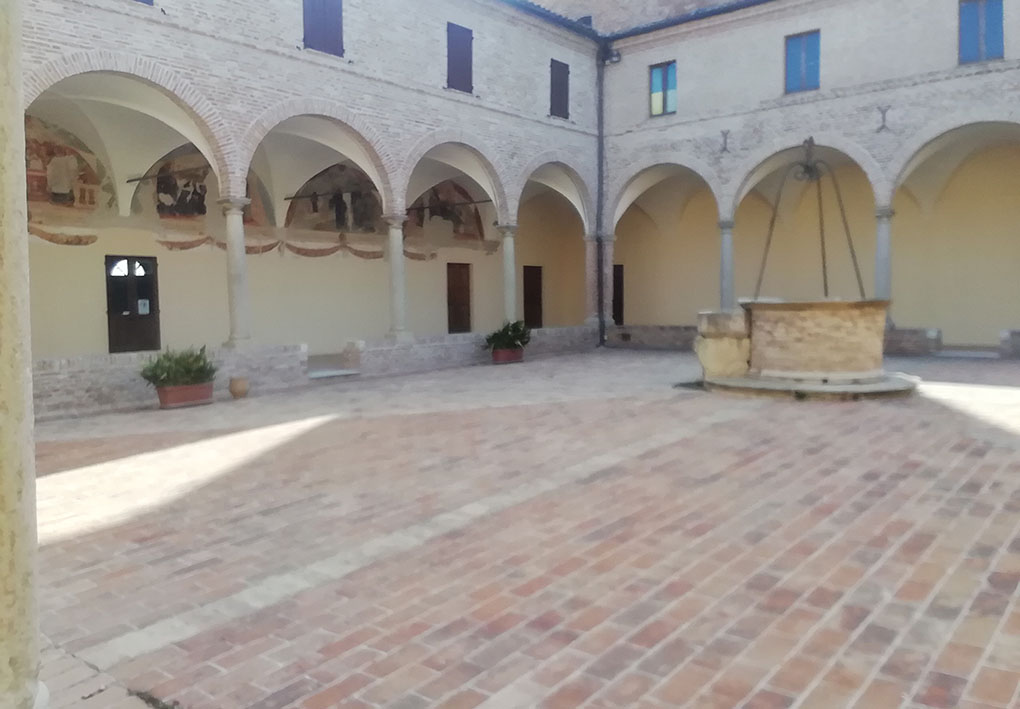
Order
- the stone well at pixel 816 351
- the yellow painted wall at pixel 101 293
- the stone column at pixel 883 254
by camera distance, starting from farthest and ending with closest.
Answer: the stone column at pixel 883 254, the yellow painted wall at pixel 101 293, the stone well at pixel 816 351

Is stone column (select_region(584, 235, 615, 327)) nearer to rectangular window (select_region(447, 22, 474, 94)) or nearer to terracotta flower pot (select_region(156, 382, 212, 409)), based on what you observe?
rectangular window (select_region(447, 22, 474, 94))

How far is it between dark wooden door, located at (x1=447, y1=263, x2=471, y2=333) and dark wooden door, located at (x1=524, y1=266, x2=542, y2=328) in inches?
100

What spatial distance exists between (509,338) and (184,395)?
7.05 m

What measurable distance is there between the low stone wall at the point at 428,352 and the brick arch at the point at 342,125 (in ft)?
8.52

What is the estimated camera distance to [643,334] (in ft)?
61.6

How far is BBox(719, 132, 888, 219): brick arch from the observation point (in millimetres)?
15422

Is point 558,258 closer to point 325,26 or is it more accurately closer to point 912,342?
point 912,342

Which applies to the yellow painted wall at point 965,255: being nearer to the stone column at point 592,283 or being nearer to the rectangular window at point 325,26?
the stone column at point 592,283

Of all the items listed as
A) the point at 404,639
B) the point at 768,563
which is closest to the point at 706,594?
the point at 768,563

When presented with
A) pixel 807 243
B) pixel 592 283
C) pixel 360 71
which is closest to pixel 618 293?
pixel 592 283

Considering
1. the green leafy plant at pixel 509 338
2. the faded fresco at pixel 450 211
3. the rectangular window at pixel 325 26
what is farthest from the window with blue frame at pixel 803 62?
the rectangular window at pixel 325 26

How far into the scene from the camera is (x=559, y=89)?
17.8 metres

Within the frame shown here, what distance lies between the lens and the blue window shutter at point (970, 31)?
47.3ft

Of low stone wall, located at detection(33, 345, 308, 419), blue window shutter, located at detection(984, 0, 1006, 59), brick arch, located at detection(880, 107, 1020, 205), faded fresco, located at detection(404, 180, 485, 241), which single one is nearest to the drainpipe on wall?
faded fresco, located at detection(404, 180, 485, 241)
